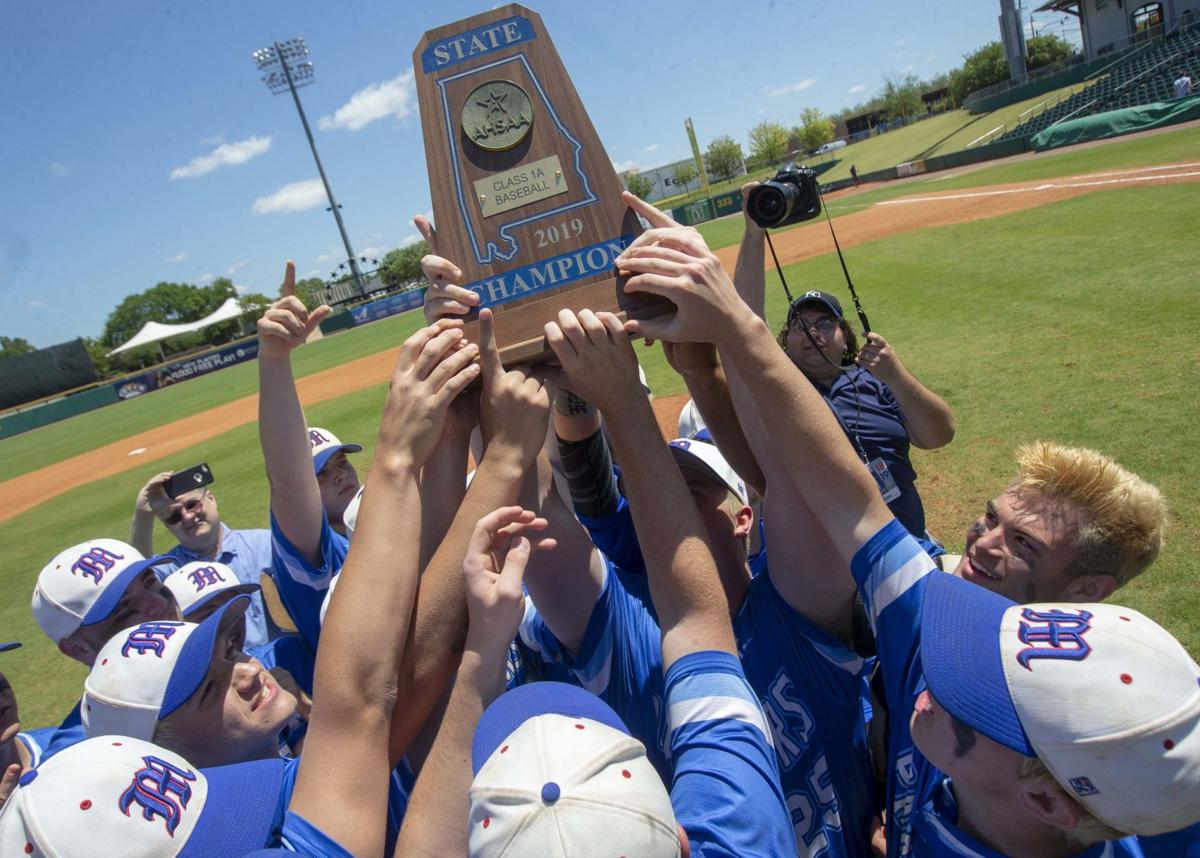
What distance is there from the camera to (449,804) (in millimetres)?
1405

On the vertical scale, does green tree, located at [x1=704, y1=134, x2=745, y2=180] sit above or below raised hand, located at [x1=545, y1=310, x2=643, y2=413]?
above

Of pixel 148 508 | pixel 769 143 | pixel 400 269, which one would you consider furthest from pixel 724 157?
pixel 148 508

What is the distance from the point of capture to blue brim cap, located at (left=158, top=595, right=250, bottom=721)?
2051 millimetres

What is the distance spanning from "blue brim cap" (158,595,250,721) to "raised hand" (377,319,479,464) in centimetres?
104

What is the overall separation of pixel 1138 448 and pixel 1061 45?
228 ft

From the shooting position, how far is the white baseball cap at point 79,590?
310 cm

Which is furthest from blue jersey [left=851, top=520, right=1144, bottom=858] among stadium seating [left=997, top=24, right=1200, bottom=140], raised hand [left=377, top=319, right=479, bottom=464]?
stadium seating [left=997, top=24, right=1200, bottom=140]

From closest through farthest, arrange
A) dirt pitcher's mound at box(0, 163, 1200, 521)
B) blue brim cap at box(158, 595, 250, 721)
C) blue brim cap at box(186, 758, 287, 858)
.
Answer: blue brim cap at box(186, 758, 287, 858), blue brim cap at box(158, 595, 250, 721), dirt pitcher's mound at box(0, 163, 1200, 521)

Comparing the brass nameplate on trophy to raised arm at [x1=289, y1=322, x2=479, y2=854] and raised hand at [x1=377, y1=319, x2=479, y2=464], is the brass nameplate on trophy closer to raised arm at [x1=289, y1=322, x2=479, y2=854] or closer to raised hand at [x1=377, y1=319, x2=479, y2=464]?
raised hand at [x1=377, y1=319, x2=479, y2=464]

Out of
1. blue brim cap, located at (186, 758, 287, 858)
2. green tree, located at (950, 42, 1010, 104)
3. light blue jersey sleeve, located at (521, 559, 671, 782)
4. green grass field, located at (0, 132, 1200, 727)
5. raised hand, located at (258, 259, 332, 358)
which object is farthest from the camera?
green tree, located at (950, 42, 1010, 104)

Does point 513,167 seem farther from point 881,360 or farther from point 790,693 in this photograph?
point 881,360

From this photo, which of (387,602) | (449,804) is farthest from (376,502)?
(449,804)

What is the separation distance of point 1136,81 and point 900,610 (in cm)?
4215

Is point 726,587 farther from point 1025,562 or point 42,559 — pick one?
point 42,559
